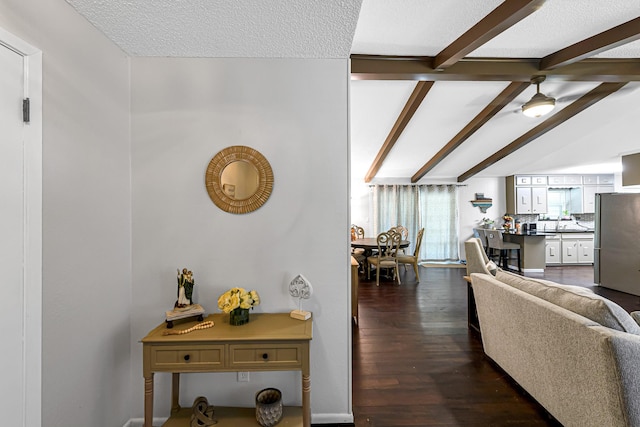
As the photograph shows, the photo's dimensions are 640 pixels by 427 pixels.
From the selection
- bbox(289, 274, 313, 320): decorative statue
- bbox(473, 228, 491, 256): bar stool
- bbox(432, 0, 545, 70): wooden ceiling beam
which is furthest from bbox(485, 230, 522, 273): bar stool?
bbox(289, 274, 313, 320): decorative statue

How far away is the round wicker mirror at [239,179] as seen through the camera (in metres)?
1.80

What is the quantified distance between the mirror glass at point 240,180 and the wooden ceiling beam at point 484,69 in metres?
1.56

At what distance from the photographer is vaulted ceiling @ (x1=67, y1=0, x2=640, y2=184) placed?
1.47m

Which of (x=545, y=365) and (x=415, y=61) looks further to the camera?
(x=415, y=61)

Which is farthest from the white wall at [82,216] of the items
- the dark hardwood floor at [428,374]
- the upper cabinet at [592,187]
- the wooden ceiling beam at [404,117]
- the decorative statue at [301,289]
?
the upper cabinet at [592,187]

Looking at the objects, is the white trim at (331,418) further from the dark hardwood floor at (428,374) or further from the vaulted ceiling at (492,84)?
the vaulted ceiling at (492,84)

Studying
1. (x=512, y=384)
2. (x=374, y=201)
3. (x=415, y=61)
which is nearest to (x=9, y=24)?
(x=415, y=61)

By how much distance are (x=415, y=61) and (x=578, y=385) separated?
269cm

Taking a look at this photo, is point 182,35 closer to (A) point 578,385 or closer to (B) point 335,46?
(B) point 335,46

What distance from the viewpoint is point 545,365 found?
1717mm

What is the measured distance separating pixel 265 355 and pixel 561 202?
28.3 ft

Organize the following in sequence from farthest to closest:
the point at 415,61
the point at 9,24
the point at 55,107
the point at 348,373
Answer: the point at 415,61, the point at 348,373, the point at 55,107, the point at 9,24

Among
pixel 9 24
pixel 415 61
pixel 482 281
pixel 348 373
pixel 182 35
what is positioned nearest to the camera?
pixel 9 24

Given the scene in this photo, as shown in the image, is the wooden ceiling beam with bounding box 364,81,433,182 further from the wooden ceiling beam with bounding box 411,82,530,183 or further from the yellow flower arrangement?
the yellow flower arrangement
